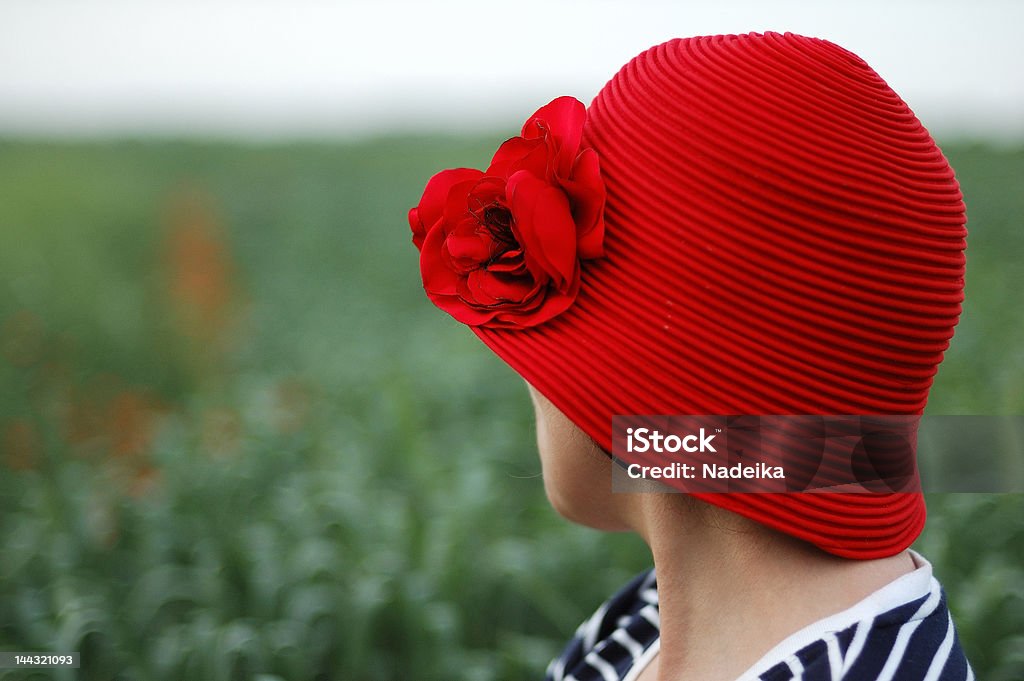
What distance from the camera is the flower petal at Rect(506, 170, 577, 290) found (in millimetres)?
1252

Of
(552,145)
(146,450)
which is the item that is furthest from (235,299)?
(552,145)

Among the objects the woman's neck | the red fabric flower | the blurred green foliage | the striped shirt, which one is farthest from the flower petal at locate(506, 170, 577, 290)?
the blurred green foliage

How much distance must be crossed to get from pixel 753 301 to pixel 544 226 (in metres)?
0.31

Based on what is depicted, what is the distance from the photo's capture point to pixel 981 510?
2836mm

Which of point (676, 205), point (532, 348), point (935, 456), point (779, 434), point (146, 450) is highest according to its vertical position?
point (676, 205)

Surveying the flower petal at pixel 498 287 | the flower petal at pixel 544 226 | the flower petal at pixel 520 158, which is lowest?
the flower petal at pixel 498 287

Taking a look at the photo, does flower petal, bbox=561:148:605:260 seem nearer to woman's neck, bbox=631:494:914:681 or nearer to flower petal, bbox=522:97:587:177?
flower petal, bbox=522:97:587:177

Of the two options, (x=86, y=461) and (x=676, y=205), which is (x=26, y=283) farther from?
(x=676, y=205)

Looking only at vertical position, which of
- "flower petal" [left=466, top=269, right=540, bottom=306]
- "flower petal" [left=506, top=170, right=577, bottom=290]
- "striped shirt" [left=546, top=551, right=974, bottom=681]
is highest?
"flower petal" [left=506, top=170, right=577, bottom=290]

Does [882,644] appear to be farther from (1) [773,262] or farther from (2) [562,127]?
(2) [562,127]

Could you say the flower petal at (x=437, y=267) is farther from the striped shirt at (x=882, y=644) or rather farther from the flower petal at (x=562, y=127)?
the striped shirt at (x=882, y=644)

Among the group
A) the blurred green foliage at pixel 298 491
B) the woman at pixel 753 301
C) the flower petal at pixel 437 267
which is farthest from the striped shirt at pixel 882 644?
the blurred green foliage at pixel 298 491

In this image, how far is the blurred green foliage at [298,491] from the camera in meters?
2.41

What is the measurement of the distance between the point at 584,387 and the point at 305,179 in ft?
49.9
